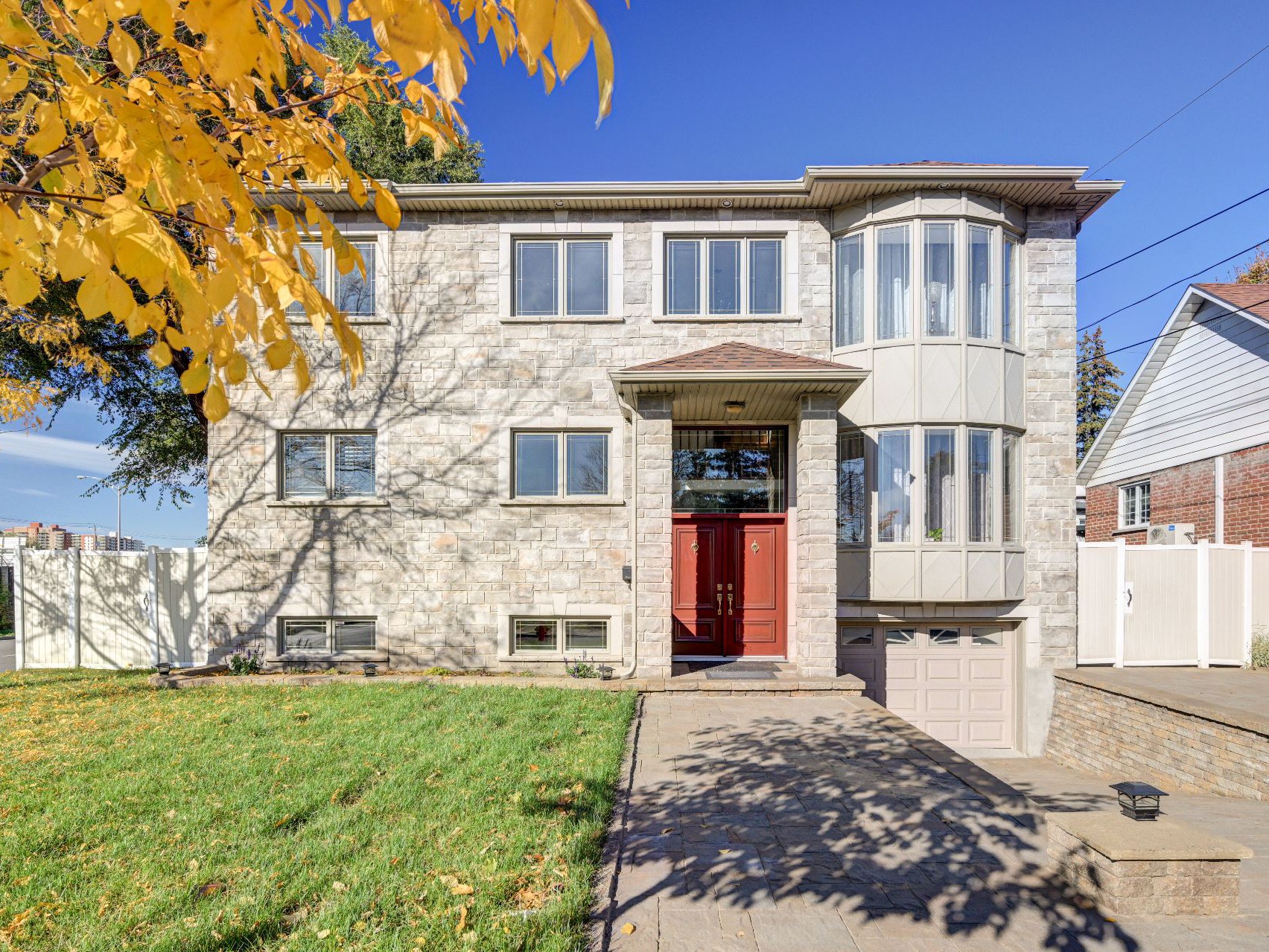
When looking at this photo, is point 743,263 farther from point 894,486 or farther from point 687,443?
point 894,486

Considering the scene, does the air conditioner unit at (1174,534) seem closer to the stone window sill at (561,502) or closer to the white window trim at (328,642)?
the stone window sill at (561,502)

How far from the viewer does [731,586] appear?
10.2m

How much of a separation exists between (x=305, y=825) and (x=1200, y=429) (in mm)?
17418

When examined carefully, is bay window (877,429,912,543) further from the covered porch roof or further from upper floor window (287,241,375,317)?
upper floor window (287,241,375,317)

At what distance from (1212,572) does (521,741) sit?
11.0 meters

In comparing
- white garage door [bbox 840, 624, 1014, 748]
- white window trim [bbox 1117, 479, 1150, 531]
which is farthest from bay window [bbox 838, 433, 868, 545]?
white window trim [bbox 1117, 479, 1150, 531]

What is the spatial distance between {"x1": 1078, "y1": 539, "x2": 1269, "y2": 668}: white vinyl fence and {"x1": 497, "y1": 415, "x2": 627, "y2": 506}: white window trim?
23.6 feet

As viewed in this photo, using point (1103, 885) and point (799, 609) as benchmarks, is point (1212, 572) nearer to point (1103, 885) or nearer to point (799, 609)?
point (799, 609)

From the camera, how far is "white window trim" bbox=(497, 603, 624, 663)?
10055 millimetres

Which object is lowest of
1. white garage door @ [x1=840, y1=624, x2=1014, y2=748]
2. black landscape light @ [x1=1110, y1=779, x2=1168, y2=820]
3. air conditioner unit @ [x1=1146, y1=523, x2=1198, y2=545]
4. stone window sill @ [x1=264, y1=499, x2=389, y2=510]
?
white garage door @ [x1=840, y1=624, x2=1014, y2=748]

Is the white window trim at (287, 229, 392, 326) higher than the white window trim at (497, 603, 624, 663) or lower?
higher

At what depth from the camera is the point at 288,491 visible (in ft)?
34.9

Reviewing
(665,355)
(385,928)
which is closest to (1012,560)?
(665,355)

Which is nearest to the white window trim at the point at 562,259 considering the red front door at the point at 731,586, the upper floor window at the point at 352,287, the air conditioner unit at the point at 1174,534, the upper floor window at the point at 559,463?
the upper floor window at the point at 559,463
